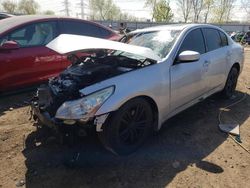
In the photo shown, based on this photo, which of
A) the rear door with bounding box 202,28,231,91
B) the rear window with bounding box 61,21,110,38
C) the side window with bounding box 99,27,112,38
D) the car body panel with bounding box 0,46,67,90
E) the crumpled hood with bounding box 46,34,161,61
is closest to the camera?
the crumpled hood with bounding box 46,34,161,61

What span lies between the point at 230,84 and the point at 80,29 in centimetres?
348

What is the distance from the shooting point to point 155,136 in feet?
14.2

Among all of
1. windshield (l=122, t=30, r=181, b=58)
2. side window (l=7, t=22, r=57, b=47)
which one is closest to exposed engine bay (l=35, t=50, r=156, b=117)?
windshield (l=122, t=30, r=181, b=58)

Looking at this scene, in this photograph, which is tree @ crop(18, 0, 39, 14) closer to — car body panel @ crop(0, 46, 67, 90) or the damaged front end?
car body panel @ crop(0, 46, 67, 90)

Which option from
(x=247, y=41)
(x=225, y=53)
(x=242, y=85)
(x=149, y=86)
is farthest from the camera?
(x=247, y=41)

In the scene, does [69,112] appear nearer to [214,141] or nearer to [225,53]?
[214,141]

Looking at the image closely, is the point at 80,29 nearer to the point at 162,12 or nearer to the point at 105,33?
the point at 105,33

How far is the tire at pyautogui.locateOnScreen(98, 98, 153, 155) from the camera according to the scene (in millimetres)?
3412

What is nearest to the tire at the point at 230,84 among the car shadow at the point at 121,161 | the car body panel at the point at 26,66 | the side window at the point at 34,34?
the car shadow at the point at 121,161

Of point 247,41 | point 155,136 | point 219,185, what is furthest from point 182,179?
point 247,41

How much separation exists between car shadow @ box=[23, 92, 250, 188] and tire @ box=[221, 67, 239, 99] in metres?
1.62

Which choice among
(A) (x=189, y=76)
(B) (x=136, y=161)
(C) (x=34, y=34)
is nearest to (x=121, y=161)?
(B) (x=136, y=161)

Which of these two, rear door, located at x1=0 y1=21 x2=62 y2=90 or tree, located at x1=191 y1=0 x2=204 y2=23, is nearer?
rear door, located at x1=0 y1=21 x2=62 y2=90

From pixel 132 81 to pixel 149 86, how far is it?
25 cm
